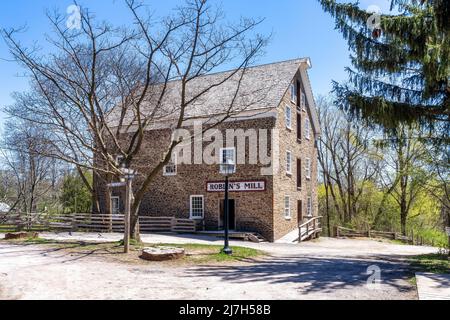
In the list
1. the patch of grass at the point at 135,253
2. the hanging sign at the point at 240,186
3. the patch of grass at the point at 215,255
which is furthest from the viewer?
the hanging sign at the point at 240,186

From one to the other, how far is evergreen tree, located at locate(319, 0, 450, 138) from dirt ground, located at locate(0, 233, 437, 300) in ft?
14.3

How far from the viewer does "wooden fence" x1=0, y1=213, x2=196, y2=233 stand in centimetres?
2311

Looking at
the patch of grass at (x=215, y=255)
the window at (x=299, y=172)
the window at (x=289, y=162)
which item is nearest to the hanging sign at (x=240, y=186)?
the window at (x=289, y=162)

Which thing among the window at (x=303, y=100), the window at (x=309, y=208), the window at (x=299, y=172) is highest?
the window at (x=303, y=100)

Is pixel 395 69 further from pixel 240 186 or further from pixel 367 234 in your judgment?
pixel 367 234

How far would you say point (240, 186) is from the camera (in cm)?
2256

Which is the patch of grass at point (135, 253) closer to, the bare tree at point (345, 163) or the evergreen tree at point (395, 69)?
the evergreen tree at point (395, 69)

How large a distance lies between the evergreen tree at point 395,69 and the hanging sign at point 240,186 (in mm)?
10051

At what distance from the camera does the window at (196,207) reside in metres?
23.8

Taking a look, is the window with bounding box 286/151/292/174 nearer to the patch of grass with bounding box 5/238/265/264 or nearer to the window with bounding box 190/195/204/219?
the window with bounding box 190/195/204/219

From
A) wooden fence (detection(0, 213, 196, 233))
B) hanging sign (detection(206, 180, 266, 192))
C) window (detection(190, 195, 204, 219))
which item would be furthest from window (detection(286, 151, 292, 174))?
wooden fence (detection(0, 213, 196, 233))

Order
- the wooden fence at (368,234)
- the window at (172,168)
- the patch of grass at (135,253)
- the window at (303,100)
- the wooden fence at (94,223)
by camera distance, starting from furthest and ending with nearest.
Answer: the wooden fence at (368,234) < the window at (303,100) < the window at (172,168) < the wooden fence at (94,223) < the patch of grass at (135,253)
